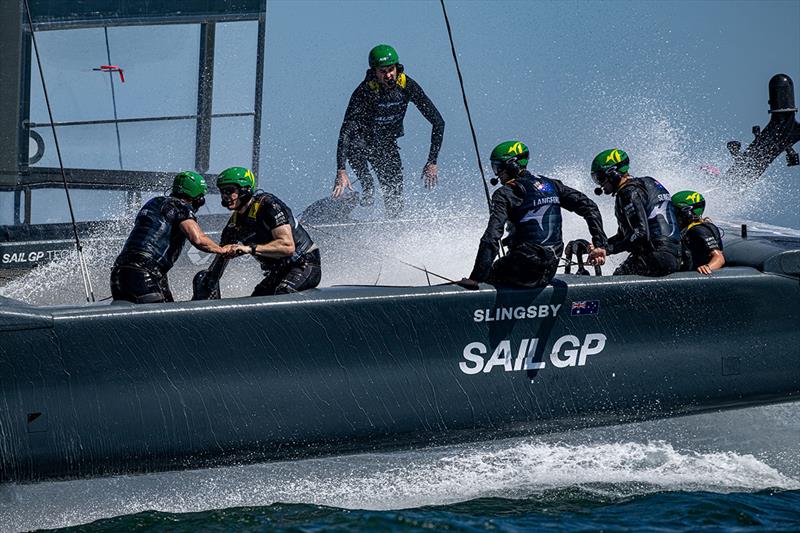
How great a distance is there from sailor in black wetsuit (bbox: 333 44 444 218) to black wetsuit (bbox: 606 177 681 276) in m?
2.78

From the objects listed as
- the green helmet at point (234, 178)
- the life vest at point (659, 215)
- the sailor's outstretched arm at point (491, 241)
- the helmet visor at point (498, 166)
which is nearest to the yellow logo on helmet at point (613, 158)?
the life vest at point (659, 215)

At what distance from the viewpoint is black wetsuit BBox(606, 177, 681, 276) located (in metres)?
6.20

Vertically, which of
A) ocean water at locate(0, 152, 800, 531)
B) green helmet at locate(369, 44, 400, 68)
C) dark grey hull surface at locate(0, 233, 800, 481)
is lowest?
ocean water at locate(0, 152, 800, 531)

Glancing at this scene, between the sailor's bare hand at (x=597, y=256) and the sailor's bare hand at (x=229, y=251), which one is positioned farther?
the sailor's bare hand at (x=597, y=256)

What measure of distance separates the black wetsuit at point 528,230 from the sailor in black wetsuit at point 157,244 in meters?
1.34

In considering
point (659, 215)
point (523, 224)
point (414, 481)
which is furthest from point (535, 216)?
point (414, 481)

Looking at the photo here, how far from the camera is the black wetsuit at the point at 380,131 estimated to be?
29.4 feet

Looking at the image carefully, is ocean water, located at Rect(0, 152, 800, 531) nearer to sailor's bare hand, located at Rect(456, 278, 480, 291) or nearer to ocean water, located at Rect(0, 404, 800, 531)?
ocean water, located at Rect(0, 404, 800, 531)

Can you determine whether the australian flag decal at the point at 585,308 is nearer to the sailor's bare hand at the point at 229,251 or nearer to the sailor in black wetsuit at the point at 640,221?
the sailor in black wetsuit at the point at 640,221

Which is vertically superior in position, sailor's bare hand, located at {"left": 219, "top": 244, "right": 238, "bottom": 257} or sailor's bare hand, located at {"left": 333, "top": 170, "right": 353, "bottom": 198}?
sailor's bare hand, located at {"left": 333, "top": 170, "right": 353, "bottom": 198}

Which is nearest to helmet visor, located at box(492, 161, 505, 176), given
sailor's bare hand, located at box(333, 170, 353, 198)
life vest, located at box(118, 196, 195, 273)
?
life vest, located at box(118, 196, 195, 273)

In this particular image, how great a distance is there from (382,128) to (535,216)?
128 inches

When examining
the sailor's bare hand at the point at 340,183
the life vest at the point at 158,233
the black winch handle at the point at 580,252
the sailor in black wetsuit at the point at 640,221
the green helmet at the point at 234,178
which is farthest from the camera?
the sailor's bare hand at the point at 340,183

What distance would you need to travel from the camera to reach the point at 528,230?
5996 millimetres
